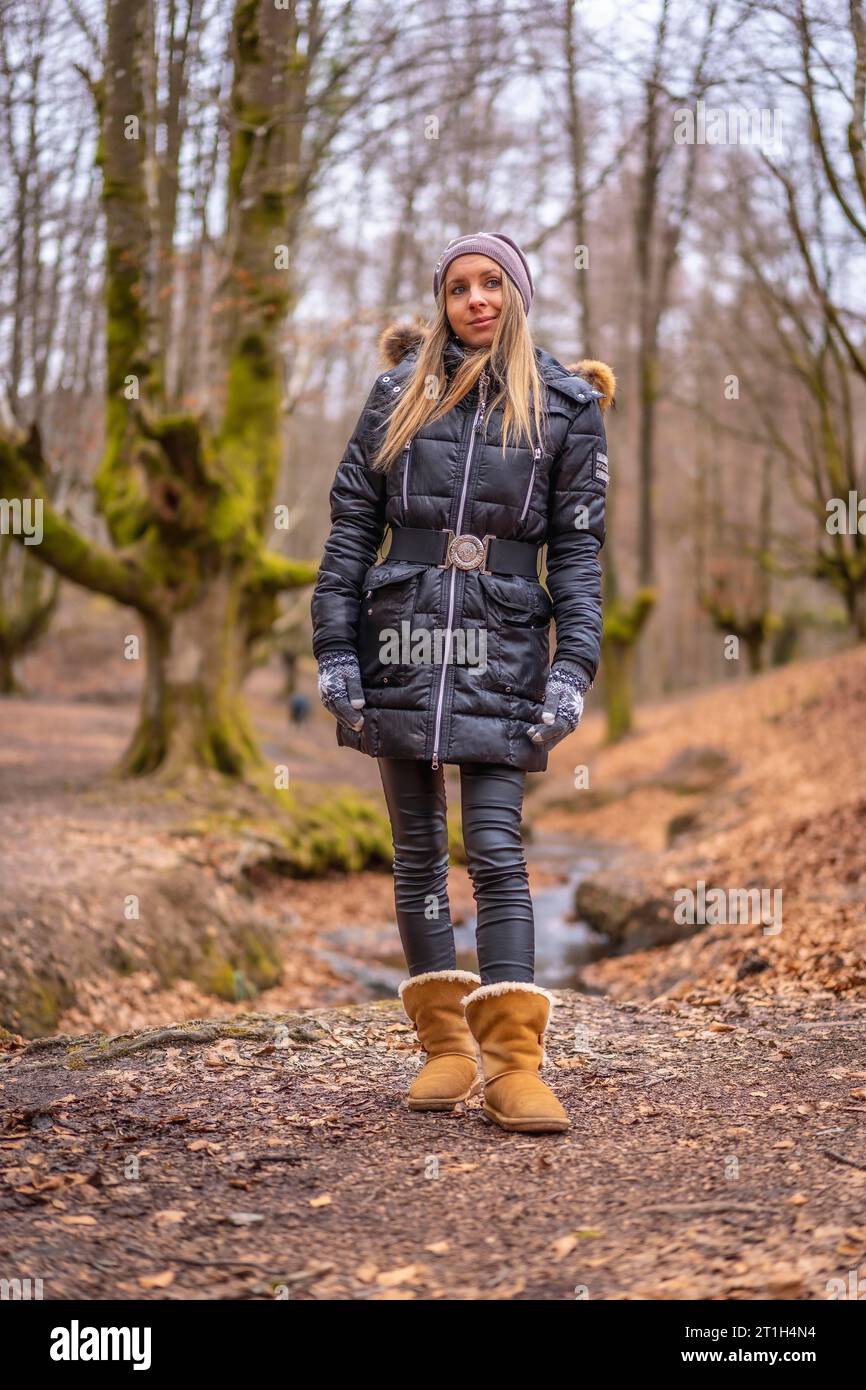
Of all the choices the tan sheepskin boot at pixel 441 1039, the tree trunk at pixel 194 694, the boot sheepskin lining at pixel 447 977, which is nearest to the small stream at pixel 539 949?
the tree trunk at pixel 194 694

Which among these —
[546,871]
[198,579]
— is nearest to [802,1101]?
[198,579]

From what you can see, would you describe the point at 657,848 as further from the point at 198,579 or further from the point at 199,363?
the point at 199,363

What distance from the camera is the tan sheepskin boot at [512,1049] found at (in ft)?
11.7

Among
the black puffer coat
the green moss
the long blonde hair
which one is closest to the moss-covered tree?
the green moss

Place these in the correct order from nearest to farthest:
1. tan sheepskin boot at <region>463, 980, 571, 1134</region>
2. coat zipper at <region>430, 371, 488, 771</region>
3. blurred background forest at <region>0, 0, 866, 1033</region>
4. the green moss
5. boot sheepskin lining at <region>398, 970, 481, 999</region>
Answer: tan sheepskin boot at <region>463, 980, 571, 1134</region>
coat zipper at <region>430, 371, 488, 771</region>
boot sheepskin lining at <region>398, 970, 481, 999</region>
the green moss
blurred background forest at <region>0, 0, 866, 1033</region>

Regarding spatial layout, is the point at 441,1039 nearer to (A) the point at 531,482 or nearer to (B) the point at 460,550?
(B) the point at 460,550

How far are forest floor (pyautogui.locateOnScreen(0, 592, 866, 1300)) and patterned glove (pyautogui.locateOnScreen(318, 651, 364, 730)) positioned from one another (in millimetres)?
1267

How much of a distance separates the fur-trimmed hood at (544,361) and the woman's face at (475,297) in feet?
0.76

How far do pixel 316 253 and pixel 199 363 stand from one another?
4466mm

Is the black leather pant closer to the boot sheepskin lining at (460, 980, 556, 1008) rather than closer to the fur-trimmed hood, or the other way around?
the boot sheepskin lining at (460, 980, 556, 1008)

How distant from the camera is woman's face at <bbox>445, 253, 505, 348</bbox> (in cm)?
397

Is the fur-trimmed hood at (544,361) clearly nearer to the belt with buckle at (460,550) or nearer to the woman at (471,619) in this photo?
the woman at (471,619)
